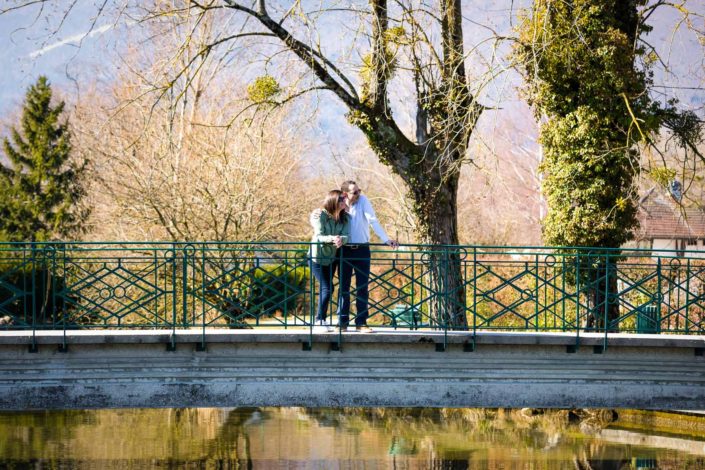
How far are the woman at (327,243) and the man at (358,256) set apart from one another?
0.45 feet

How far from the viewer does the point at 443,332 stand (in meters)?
11.0

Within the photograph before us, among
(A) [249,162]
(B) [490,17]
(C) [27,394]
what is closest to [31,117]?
(A) [249,162]

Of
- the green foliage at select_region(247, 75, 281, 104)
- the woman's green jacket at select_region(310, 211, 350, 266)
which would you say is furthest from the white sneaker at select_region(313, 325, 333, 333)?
the green foliage at select_region(247, 75, 281, 104)

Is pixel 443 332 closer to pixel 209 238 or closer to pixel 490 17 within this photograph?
pixel 490 17

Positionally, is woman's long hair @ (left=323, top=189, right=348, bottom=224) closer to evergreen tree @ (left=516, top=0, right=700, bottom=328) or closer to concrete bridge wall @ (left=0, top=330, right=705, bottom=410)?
concrete bridge wall @ (left=0, top=330, right=705, bottom=410)

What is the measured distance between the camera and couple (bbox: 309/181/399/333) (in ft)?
36.2

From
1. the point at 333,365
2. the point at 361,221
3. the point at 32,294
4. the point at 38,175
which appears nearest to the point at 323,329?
the point at 333,365

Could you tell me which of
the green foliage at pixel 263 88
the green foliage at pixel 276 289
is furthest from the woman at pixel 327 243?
the green foliage at pixel 263 88

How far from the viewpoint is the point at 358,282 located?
37.7 ft

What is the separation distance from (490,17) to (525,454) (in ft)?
24.6

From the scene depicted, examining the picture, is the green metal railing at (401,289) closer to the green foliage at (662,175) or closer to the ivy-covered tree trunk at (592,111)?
the ivy-covered tree trunk at (592,111)

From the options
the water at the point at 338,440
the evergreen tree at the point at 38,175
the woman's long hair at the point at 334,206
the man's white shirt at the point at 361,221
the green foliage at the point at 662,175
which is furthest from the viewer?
the evergreen tree at the point at 38,175

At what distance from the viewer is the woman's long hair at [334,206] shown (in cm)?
1127

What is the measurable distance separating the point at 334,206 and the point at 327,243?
49 centimetres
